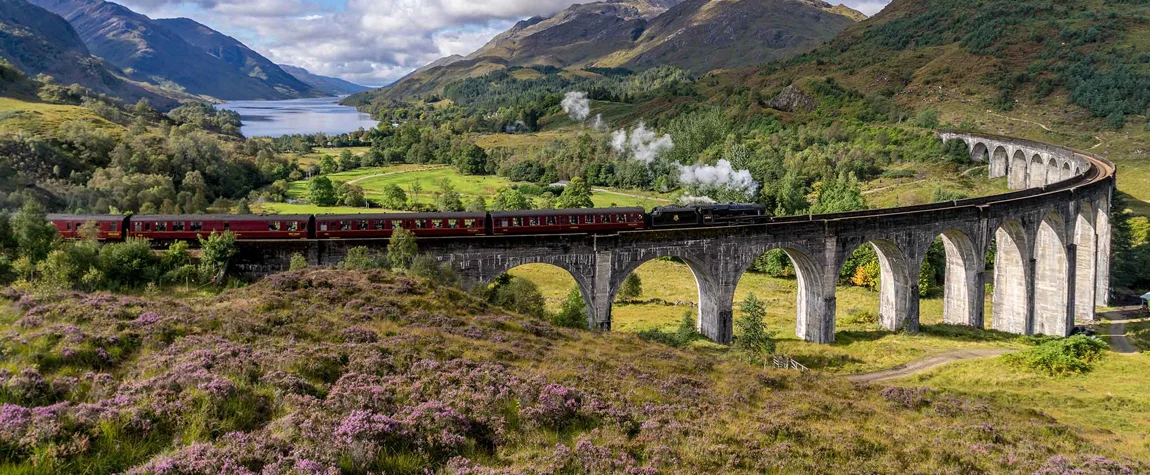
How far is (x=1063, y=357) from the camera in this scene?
1499 inches

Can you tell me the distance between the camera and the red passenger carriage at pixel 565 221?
132ft

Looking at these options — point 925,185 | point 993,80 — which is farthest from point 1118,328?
point 993,80

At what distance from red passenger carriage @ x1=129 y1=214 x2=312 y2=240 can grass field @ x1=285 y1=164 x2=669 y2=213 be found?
43.8 metres

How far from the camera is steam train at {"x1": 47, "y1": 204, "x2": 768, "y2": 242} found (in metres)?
37.3

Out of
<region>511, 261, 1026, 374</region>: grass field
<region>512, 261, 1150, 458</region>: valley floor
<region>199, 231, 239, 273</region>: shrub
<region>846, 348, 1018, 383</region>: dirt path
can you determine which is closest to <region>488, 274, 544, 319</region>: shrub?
<region>512, 261, 1150, 458</region>: valley floor

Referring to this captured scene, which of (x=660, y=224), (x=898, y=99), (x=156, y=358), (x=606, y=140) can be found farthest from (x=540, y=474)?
(x=898, y=99)

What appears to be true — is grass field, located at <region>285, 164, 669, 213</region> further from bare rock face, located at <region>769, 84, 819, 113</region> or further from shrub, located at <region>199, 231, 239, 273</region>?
bare rock face, located at <region>769, 84, 819, 113</region>

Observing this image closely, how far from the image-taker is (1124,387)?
1316 inches

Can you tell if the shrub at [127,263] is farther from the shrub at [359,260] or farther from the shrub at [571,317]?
the shrub at [571,317]

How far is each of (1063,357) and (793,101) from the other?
124 meters

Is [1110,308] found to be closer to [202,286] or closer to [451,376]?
[451,376]

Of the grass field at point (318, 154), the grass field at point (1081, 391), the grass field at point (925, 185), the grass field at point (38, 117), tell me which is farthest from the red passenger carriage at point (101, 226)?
the grass field at point (318, 154)

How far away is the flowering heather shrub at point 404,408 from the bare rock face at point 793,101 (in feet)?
446

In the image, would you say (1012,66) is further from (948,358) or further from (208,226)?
(208,226)
